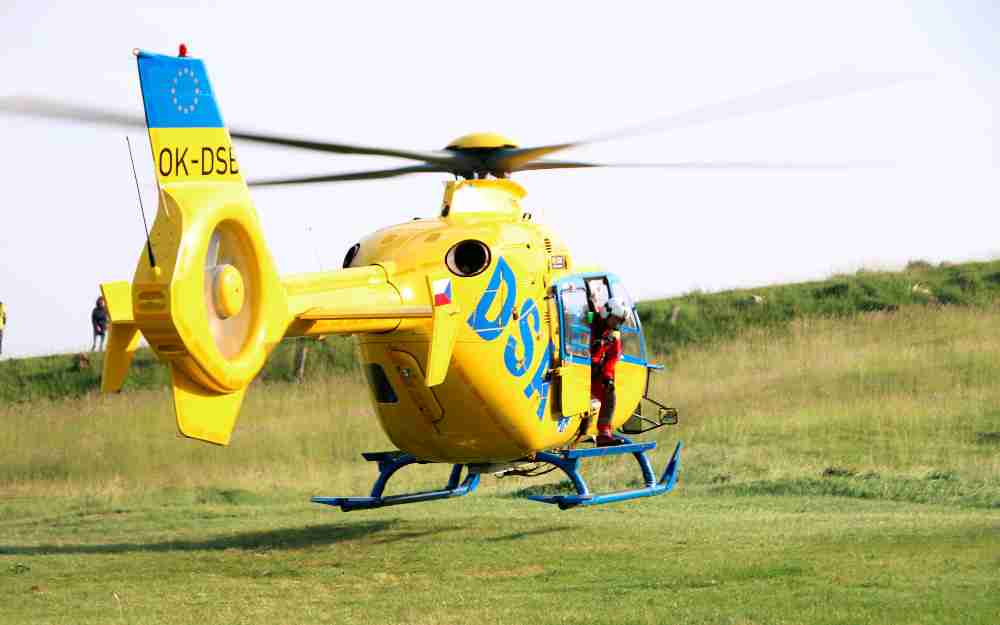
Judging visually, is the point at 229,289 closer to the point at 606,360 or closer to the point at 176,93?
the point at 176,93

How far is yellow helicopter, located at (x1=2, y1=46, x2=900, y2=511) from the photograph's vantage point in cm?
970

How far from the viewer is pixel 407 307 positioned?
13.0 m

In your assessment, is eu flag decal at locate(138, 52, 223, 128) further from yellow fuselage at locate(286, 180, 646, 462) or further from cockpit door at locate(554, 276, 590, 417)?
cockpit door at locate(554, 276, 590, 417)

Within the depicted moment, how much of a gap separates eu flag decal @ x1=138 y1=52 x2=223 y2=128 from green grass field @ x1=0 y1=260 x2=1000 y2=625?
4.05m

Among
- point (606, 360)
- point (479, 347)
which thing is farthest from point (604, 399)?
point (479, 347)

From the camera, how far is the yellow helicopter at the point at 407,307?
9.70 metres

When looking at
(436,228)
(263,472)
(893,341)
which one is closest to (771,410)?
(893,341)

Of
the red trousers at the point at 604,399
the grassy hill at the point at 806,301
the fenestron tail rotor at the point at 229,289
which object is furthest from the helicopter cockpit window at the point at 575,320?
the grassy hill at the point at 806,301

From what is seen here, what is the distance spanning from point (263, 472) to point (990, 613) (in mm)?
16721

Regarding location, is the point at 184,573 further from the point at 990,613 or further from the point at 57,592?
the point at 990,613

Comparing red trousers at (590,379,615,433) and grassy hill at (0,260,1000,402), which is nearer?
red trousers at (590,379,615,433)

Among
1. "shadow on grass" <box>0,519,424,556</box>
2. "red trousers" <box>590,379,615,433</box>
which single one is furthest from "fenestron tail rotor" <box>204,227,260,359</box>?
"red trousers" <box>590,379,615,433</box>

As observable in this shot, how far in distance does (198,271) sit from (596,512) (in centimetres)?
917

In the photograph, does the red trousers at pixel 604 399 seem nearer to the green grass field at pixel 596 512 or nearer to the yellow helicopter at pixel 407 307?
the yellow helicopter at pixel 407 307
